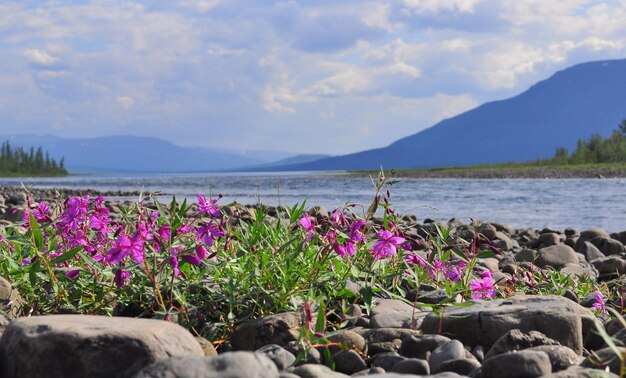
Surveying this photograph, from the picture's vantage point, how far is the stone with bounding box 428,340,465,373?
4.05m

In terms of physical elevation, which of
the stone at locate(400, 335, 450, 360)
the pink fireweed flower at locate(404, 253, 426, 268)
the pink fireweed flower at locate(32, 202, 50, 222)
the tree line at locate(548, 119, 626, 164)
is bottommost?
the stone at locate(400, 335, 450, 360)

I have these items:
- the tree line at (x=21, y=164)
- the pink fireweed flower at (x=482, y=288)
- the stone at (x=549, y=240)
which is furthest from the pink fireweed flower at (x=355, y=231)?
the tree line at (x=21, y=164)

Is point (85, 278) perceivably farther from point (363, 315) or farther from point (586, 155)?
point (586, 155)

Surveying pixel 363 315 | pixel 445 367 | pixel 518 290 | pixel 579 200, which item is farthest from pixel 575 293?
Result: pixel 579 200

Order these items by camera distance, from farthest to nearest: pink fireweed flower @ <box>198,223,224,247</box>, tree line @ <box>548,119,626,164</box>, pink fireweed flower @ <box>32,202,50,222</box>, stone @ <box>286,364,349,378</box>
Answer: tree line @ <box>548,119,626,164</box>
pink fireweed flower @ <box>32,202,50,222</box>
pink fireweed flower @ <box>198,223,224,247</box>
stone @ <box>286,364,349,378</box>

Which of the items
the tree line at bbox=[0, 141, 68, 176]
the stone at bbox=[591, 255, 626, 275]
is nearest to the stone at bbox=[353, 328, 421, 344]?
the stone at bbox=[591, 255, 626, 275]

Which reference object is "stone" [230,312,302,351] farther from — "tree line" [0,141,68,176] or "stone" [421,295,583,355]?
"tree line" [0,141,68,176]

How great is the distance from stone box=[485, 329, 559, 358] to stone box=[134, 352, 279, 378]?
1.78 metres

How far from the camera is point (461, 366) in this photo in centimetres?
388

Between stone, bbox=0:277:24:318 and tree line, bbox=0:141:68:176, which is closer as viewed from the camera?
stone, bbox=0:277:24:318

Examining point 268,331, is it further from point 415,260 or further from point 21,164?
point 21,164

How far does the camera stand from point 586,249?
39.4 ft

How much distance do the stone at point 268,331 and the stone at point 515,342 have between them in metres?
1.26

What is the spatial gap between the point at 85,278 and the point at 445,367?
2905 millimetres
